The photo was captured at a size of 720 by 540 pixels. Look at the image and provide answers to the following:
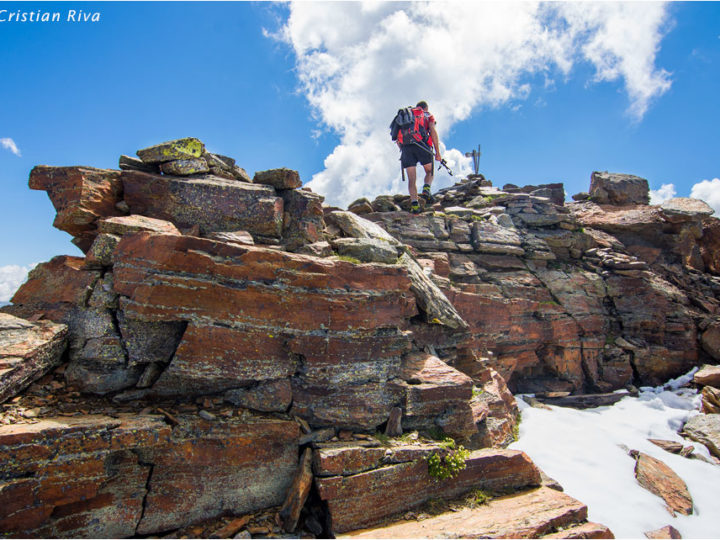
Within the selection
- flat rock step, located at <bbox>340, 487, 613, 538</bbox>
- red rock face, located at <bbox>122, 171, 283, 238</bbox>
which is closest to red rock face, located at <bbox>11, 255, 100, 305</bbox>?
red rock face, located at <bbox>122, 171, 283, 238</bbox>

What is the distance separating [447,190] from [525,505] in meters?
20.4

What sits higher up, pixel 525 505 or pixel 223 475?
pixel 223 475

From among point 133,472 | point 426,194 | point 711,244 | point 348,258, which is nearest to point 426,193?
point 426,194

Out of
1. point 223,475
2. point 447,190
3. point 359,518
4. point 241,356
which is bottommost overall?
point 359,518

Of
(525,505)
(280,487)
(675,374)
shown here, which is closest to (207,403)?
(280,487)

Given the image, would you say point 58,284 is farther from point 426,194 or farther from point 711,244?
point 711,244

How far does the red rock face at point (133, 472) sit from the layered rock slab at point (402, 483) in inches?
54.2

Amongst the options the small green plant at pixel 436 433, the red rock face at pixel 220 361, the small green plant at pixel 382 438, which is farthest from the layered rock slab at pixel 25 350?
the small green plant at pixel 436 433

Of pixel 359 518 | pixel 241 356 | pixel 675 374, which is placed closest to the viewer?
pixel 359 518

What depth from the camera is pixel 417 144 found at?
721 inches

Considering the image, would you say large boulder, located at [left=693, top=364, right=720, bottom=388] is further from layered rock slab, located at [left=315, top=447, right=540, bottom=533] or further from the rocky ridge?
layered rock slab, located at [left=315, top=447, right=540, bottom=533]

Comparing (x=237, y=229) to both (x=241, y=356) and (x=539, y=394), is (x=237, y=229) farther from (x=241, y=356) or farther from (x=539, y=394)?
(x=539, y=394)

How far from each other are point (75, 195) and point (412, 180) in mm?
14738

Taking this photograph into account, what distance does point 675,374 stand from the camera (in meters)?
19.1
